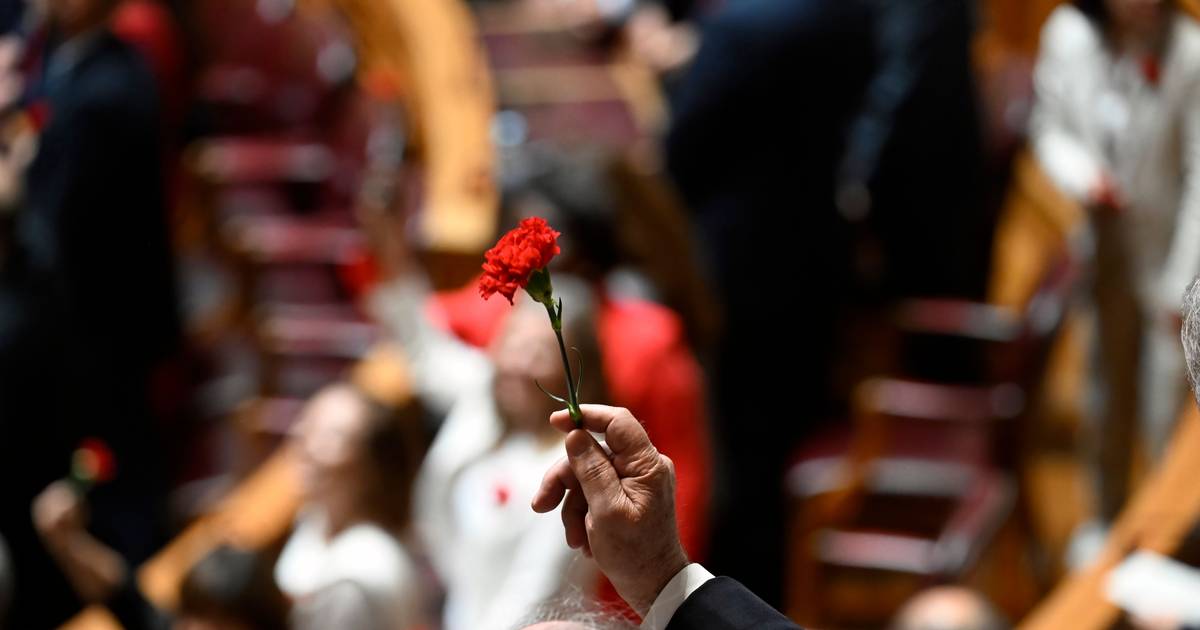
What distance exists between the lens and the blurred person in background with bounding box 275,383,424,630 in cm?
248

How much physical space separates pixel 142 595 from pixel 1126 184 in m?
1.86

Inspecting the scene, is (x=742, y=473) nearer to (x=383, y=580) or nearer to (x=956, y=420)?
(x=956, y=420)

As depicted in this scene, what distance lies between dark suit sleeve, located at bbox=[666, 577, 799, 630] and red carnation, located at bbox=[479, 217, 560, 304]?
0.92 ft

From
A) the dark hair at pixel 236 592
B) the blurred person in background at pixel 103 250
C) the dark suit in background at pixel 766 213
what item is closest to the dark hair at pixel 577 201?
the dark suit in background at pixel 766 213

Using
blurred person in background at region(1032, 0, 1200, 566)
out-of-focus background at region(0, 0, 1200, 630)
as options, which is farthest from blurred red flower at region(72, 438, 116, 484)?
blurred person in background at region(1032, 0, 1200, 566)

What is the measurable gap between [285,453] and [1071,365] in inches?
68.3

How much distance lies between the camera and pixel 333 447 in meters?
2.66

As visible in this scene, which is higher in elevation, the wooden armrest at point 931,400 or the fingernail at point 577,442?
the fingernail at point 577,442

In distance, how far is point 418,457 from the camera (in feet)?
9.28

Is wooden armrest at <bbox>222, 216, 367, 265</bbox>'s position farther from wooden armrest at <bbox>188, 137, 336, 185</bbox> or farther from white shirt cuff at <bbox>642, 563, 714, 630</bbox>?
white shirt cuff at <bbox>642, 563, 714, 630</bbox>

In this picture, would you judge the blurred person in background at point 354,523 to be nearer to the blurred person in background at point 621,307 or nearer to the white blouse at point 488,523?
the white blouse at point 488,523

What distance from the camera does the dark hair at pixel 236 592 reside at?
2.54m

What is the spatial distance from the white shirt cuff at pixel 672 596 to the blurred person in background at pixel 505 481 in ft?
0.81

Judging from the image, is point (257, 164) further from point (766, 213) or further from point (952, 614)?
point (952, 614)
